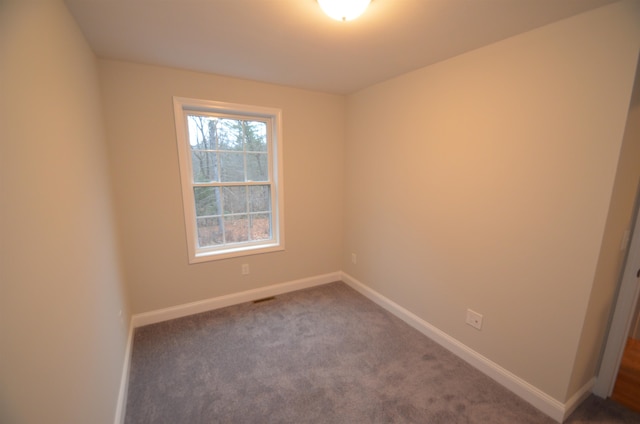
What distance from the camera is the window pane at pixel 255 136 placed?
115 inches

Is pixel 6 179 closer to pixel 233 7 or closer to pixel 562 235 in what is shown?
pixel 233 7

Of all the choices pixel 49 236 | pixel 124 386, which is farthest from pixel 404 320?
pixel 49 236

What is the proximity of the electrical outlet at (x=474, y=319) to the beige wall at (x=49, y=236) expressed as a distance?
2323 mm

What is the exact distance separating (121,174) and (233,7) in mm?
1703

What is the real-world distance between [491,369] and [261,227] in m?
2.45

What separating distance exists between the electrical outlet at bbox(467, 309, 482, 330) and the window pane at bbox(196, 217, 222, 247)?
95.9 inches

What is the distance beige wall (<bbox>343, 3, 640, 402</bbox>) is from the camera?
1.42 metres

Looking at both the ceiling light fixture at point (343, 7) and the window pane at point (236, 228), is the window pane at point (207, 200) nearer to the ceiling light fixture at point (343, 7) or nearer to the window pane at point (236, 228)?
the window pane at point (236, 228)

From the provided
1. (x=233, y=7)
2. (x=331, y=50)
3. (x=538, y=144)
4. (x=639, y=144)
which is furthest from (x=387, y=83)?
(x=639, y=144)

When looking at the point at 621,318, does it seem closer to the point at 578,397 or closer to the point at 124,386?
the point at 578,397

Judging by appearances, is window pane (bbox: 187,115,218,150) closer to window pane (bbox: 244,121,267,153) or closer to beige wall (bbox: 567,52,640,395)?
window pane (bbox: 244,121,267,153)

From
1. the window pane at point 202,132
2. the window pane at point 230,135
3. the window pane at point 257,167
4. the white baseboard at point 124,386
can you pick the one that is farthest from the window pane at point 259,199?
the white baseboard at point 124,386

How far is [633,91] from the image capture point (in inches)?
51.5

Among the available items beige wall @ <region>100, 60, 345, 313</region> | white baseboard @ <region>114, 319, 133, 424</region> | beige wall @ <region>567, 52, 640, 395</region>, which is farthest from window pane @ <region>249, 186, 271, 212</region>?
beige wall @ <region>567, 52, 640, 395</region>
